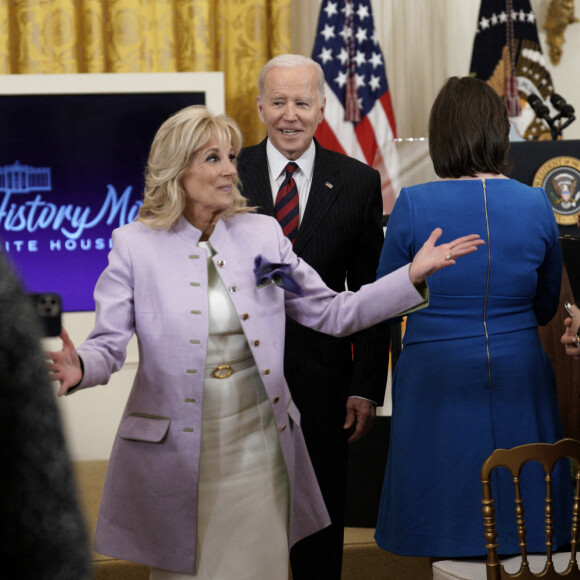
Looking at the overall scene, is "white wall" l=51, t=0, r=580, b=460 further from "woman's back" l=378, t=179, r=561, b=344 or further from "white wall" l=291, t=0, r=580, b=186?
"woman's back" l=378, t=179, r=561, b=344

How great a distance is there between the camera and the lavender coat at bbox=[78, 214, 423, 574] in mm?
2012

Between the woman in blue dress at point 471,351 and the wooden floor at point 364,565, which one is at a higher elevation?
the woman in blue dress at point 471,351

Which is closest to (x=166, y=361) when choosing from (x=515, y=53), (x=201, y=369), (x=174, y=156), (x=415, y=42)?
(x=201, y=369)

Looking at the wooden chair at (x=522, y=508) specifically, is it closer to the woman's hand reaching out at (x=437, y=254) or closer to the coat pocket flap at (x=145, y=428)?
the woman's hand reaching out at (x=437, y=254)

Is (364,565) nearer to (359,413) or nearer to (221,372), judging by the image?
(359,413)

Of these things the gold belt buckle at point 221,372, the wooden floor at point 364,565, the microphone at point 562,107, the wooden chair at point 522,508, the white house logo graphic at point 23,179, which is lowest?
the wooden floor at point 364,565

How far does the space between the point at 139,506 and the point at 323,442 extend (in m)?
0.75

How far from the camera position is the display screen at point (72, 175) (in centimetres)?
396

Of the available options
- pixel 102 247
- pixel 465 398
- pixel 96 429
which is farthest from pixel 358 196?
pixel 96 429

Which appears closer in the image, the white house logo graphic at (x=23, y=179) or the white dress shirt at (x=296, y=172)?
the white dress shirt at (x=296, y=172)

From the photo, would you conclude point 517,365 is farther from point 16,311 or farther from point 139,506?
point 16,311

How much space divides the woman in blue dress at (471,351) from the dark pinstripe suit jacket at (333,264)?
0.32 meters

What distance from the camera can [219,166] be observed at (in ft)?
7.00

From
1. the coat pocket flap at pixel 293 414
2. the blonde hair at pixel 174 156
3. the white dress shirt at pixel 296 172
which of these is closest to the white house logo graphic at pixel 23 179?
the white dress shirt at pixel 296 172
